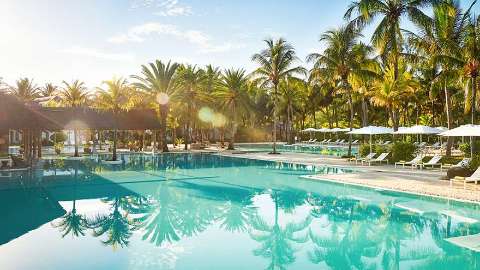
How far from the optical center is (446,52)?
68.5 ft

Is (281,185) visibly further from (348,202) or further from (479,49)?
(479,49)

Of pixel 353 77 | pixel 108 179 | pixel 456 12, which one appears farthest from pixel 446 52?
pixel 108 179

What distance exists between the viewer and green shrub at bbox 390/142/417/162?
920 inches

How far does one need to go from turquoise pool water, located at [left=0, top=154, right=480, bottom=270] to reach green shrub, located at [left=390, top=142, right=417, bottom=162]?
771 cm

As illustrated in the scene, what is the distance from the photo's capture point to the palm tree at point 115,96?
2859 centimetres

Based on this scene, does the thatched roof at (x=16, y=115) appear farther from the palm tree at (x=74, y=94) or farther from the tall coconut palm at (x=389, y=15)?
the tall coconut palm at (x=389, y=15)

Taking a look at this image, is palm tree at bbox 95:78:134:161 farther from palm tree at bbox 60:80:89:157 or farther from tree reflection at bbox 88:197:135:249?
tree reflection at bbox 88:197:135:249

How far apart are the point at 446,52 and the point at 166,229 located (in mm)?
17675

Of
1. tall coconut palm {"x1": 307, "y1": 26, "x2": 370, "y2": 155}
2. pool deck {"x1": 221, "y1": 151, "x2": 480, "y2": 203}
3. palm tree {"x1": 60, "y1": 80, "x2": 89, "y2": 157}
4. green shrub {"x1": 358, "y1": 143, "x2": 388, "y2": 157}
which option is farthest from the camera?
palm tree {"x1": 60, "y1": 80, "x2": 89, "y2": 157}

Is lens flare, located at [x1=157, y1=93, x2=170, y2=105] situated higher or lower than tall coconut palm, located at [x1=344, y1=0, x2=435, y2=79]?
lower

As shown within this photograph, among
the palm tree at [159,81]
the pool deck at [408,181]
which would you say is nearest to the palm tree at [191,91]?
the palm tree at [159,81]

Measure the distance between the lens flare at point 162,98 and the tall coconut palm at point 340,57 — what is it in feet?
48.1

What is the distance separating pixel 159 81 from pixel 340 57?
17.5 m

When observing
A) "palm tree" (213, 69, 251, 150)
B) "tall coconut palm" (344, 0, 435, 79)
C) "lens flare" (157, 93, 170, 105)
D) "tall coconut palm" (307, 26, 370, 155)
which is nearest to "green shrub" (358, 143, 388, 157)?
"tall coconut palm" (307, 26, 370, 155)
